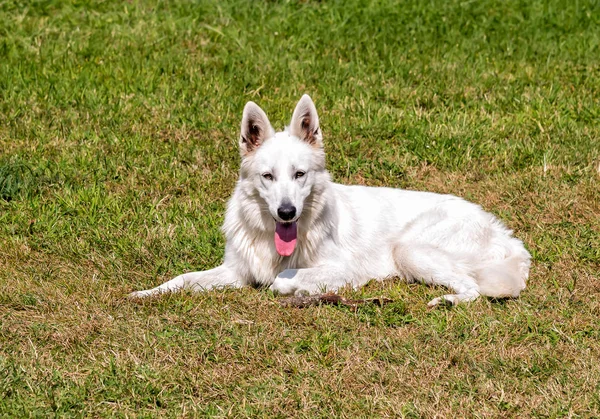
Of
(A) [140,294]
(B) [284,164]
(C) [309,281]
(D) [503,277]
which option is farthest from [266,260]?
(D) [503,277]

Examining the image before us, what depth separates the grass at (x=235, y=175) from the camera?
493 centimetres

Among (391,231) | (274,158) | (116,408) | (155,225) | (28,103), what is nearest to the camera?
(116,408)

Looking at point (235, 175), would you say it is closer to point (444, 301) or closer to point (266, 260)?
point (266, 260)

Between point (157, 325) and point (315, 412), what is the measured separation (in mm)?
1394

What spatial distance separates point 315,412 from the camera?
4668 mm

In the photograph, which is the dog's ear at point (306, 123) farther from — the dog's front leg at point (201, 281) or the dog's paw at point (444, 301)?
the dog's paw at point (444, 301)

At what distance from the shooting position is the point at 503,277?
20.4 ft

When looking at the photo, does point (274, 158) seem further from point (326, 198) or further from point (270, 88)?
point (270, 88)

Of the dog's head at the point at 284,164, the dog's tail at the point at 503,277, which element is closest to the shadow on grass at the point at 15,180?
the dog's head at the point at 284,164

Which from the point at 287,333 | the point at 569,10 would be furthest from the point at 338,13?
the point at 287,333

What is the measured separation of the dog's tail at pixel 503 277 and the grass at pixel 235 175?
0.11 meters

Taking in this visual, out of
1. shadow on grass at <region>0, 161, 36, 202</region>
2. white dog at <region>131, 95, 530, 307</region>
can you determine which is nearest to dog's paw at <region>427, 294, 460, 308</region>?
white dog at <region>131, 95, 530, 307</region>

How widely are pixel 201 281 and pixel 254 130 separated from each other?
112 cm

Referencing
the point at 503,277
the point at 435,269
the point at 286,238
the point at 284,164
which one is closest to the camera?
the point at 284,164
